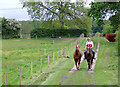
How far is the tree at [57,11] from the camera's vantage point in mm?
65875

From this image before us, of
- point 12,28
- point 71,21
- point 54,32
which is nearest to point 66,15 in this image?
point 71,21

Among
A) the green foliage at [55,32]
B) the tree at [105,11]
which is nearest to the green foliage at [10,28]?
the green foliage at [55,32]

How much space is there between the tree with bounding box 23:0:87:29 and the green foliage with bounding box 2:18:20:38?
13196 millimetres

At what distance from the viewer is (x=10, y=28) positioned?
80.6 metres

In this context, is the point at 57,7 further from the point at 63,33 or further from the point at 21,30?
the point at 21,30

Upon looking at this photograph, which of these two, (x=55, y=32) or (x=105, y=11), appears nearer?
(x=105, y=11)

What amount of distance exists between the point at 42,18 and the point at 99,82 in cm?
5569

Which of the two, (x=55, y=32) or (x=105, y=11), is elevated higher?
(x=105, y=11)

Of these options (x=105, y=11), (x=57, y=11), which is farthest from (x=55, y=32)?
(x=105, y=11)

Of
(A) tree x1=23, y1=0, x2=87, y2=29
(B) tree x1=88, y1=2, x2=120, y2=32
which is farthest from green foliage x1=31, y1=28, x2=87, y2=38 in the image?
(B) tree x1=88, y1=2, x2=120, y2=32

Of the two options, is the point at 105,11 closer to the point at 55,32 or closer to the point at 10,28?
the point at 55,32

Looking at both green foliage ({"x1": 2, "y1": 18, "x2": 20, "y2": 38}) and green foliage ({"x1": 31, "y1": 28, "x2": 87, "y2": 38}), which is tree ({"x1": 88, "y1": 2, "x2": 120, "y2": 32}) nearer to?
green foliage ({"x1": 31, "y1": 28, "x2": 87, "y2": 38})

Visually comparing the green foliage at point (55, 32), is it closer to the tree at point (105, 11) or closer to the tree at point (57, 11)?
the tree at point (57, 11)

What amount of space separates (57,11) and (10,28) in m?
21.9
